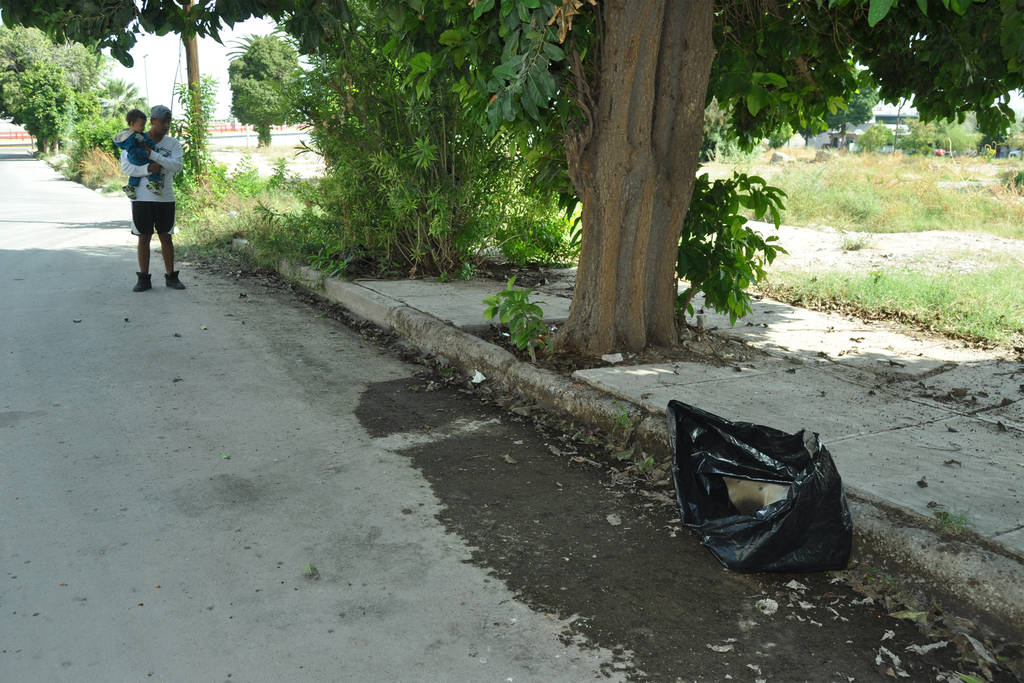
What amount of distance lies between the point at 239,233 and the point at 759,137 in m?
8.14

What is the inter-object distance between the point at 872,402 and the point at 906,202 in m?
12.7

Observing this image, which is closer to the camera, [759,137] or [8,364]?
[8,364]

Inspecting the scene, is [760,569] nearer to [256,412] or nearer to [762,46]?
[256,412]

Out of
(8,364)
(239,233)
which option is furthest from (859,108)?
(8,364)

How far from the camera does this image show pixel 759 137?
24.5ft

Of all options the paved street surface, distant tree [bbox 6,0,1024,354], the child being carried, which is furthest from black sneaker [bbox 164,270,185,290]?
distant tree [bbox 6,0,1024,354]

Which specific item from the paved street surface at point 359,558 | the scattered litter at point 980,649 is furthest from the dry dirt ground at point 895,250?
the scattered litter at point 980,649

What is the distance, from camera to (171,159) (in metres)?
8.63

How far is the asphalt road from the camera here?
8.96 ft

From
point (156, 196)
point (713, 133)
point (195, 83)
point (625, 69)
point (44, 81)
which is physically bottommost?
point (156, 196)

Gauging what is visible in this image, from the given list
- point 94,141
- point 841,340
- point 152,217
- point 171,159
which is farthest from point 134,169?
point 94,141

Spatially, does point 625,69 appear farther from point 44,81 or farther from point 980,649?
point 44,81

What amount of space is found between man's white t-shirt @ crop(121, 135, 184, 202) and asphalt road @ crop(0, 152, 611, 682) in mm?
2383

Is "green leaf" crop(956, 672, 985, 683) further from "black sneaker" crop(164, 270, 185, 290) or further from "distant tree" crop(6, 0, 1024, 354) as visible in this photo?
"black sneaker" crop(164, 270, 185, 290)
